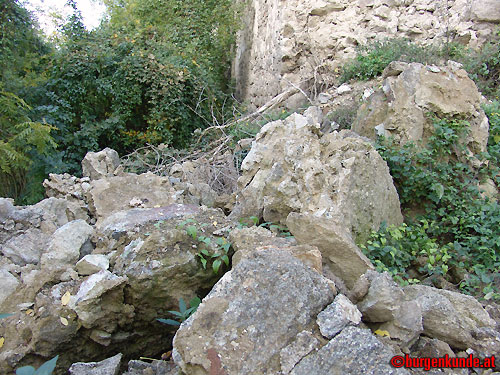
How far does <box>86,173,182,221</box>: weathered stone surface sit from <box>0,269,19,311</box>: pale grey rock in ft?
4.23

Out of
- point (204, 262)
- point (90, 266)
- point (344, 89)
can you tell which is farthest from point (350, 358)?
point (344, 89)

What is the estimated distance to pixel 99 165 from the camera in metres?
5.80

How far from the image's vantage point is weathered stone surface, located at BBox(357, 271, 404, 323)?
2.00 m

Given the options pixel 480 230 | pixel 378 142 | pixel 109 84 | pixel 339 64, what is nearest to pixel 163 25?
pixel 109 84

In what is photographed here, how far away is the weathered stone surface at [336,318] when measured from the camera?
175cm

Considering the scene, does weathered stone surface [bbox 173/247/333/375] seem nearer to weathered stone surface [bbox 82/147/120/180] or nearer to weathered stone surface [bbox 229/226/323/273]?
weathered stone surface [bbox 229/226/323/273]

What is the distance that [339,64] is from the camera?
7.42 m

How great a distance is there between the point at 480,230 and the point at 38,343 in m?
3.63

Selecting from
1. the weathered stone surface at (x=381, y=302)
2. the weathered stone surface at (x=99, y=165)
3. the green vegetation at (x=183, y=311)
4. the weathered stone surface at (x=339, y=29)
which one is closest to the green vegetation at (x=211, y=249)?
the green vegetation at (x=183, y=311)

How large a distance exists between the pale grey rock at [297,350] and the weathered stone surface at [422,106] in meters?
3.13

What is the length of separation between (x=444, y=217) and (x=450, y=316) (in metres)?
2.17

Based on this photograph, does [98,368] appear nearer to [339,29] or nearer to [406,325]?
[406,325]

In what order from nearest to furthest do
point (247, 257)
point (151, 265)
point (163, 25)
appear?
1. point (247, 257)
2. point (151, 265)
3. point (163, 25)

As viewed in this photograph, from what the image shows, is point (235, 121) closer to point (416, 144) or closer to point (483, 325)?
point (416, 144)
